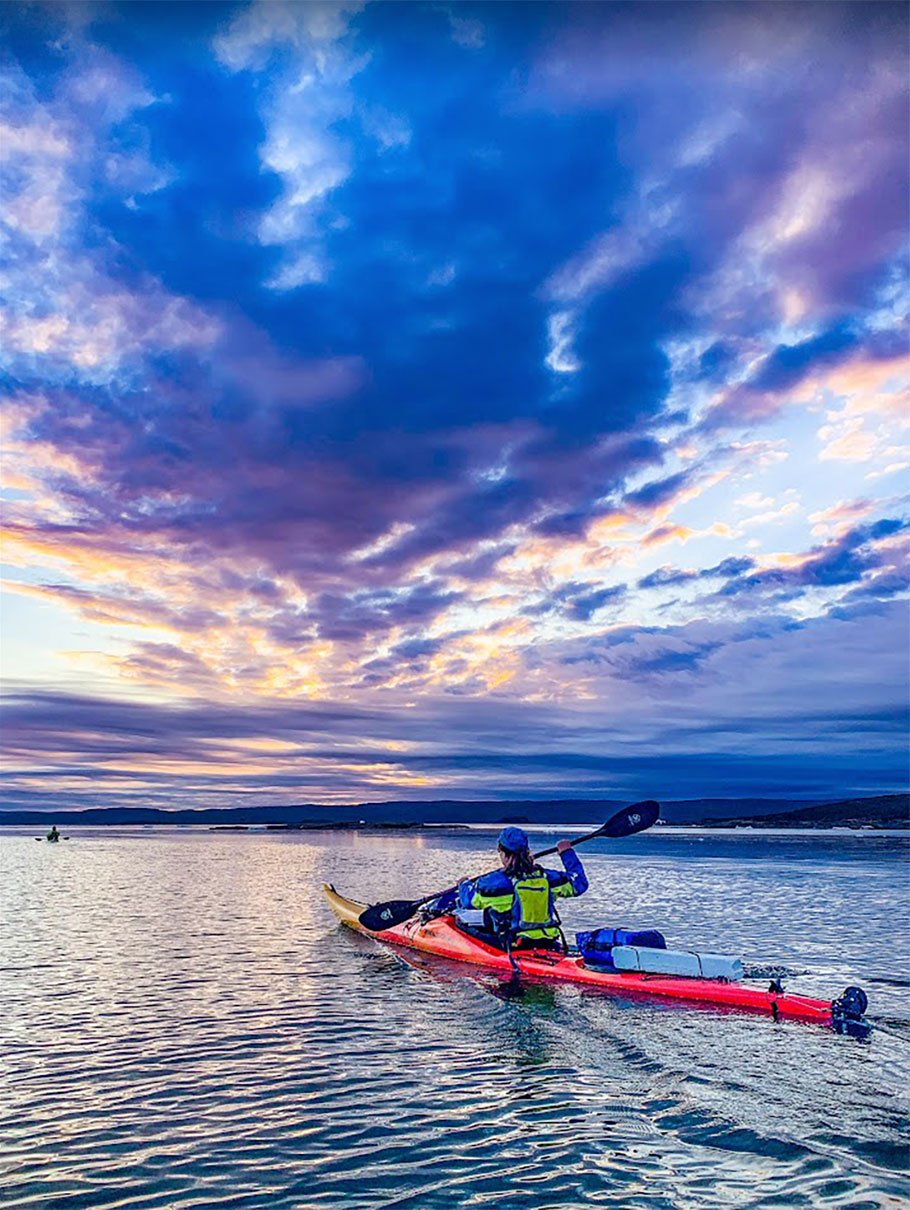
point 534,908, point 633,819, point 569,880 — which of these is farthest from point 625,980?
point 633,819

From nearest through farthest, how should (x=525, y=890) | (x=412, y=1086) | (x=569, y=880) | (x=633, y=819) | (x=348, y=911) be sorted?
1. (x=412, y=1086)
2. (x=569, y=880)
3. (x=525, y=890)
4. (x=633, y=819)
5. (x=348, y=911)

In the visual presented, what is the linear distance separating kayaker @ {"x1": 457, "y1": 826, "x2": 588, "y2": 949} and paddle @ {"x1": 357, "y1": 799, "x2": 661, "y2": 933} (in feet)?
4.87

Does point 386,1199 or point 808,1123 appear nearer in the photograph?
point 386,1199

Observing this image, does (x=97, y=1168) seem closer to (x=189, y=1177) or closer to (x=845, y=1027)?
(x=189, y=1177)

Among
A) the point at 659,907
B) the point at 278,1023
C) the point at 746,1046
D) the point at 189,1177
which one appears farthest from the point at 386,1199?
the point at 659,907

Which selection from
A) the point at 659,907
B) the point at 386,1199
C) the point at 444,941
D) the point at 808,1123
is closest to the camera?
the point at 386,1199

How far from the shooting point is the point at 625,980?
50.9 feet

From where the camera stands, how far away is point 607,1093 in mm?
10336

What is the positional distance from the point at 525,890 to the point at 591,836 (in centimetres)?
302

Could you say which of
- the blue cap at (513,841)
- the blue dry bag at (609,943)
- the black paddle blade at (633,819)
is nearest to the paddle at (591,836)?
the black paddle blade at (633,819)

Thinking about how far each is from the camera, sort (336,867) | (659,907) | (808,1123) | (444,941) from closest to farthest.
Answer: (808,1123)
(444,941)
(659,907)
(336,867)

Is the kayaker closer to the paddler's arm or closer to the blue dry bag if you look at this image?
the paddler's arm

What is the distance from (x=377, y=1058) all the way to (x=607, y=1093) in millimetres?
3528

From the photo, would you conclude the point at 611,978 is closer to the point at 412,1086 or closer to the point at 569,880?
the point at 569,880
